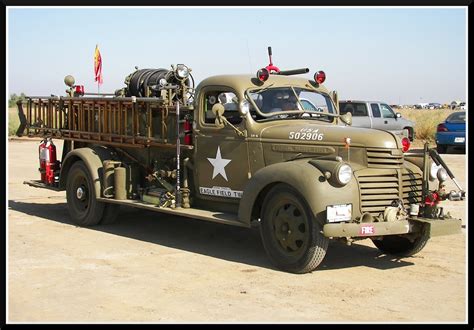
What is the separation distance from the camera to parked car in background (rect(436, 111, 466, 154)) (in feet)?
66.9

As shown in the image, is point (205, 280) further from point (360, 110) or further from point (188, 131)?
point (360, 110)

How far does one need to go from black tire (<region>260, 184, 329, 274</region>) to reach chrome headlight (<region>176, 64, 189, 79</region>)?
270cm

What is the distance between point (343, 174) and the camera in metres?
6.48

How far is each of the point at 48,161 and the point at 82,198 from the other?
1246 millimetres

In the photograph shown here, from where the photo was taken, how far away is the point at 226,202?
7.91 meters

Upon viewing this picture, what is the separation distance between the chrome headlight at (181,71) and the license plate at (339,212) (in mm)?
3421

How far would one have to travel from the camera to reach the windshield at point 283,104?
7.71 m

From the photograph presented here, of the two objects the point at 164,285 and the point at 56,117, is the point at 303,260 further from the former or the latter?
the point at 56,117

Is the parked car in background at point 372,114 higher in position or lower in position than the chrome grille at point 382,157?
higher

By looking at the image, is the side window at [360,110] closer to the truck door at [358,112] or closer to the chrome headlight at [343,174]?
the truck door at [358,112]

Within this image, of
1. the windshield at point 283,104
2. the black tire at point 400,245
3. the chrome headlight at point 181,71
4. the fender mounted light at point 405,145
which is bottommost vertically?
the black tire at point 400,245

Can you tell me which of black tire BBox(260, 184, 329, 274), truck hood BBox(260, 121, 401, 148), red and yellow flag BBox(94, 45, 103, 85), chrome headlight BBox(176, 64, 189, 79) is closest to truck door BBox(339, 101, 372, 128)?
red and yellow flag BBox(94, 45, 103, 85)

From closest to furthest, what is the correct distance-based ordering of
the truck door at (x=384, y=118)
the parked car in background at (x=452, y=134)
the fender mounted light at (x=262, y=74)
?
the fender mounted light at (x=262, y=74) → the parked car in background at (x=452, y=134) → the truck door at (x=384, y=118)

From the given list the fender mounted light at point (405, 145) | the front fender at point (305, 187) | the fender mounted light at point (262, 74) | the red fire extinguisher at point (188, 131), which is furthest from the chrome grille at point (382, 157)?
the red fire extinguisher at point (188, 131)
